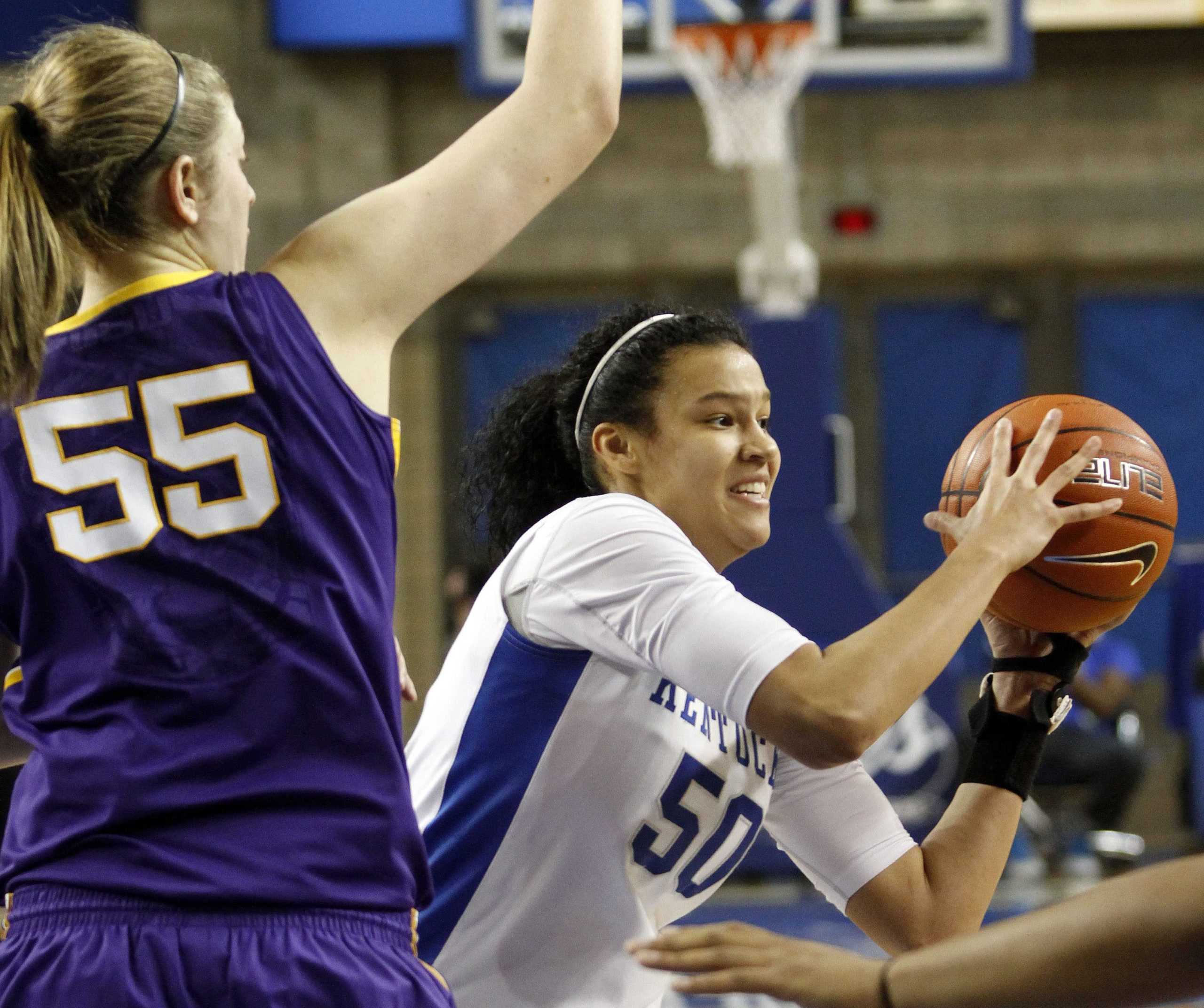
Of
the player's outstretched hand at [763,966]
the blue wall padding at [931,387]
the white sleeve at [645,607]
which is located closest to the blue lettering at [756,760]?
the white sleeve at [645,607]

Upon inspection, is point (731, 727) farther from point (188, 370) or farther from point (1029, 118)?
point (1029, 118)

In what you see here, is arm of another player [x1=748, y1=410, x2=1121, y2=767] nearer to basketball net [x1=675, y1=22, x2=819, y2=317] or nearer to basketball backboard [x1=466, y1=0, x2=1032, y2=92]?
basketball net [x1=675, y1=22, x2=819, y2=317]

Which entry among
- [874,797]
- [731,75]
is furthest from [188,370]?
[731,75]

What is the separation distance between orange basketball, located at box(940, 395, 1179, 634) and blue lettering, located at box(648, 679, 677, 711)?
436mm

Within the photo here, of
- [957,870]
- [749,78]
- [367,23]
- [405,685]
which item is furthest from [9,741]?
[367,23]

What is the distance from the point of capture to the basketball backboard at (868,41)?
7348mm

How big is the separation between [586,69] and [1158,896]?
983mm

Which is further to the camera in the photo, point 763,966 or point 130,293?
point 130,293

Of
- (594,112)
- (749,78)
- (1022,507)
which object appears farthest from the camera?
(749,78)

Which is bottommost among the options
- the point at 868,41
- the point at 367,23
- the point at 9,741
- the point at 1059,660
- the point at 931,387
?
the point at 931,387

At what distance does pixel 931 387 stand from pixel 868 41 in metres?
3.33

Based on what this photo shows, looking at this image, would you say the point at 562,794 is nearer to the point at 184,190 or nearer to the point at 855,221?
the point at 184,190

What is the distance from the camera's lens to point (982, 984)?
1231 mm

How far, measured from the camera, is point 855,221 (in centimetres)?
1027
